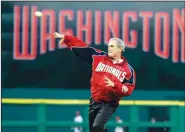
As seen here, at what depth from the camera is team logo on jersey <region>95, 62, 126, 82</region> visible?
461 centimetres

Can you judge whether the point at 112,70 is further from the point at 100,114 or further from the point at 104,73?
the point at 100,114

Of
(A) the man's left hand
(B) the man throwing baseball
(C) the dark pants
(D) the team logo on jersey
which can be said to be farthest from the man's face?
(C) the dark pants

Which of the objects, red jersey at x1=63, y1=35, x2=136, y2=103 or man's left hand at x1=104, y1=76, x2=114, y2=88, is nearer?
man's left hand at x1=104, y1=76, x2=114, y2=88

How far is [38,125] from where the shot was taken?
6078mm

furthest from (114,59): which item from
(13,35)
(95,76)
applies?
(13,35)

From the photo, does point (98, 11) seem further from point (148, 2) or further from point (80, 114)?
point (80, 114)

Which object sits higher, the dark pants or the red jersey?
the red jersey

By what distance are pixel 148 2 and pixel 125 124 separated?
126cm

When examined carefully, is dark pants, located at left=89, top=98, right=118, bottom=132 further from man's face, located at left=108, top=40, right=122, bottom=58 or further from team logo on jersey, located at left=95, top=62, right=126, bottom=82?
man's face, located at left=108, top=40, right=122, bottom=58

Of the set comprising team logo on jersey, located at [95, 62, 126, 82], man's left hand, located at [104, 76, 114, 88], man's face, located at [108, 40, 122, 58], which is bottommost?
man's left hand, located at [104, 76, 114, 88]

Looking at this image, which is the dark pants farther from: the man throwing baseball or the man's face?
the man's face

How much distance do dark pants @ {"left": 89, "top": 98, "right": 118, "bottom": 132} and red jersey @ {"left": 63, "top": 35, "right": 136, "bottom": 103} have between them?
0.05m

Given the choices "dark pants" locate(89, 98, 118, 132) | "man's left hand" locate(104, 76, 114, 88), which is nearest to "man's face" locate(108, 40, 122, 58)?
"man's left hand" locate(104, 76, 114, 88)

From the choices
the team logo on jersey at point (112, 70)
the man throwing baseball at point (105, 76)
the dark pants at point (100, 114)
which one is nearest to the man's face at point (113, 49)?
the man throwing baseball at point (105, 76)
